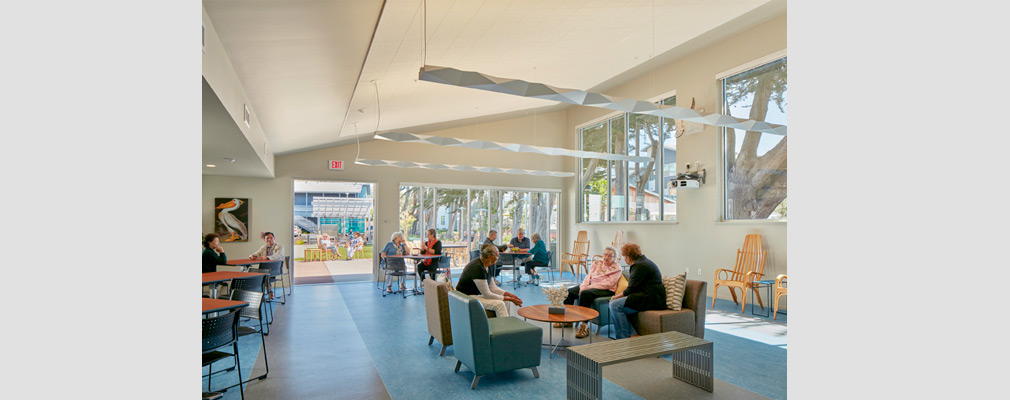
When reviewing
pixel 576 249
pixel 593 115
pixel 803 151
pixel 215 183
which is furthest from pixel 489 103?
pixel 803 151

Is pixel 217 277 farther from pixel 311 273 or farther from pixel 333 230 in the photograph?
pixel 333 230

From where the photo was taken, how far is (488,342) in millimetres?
3951

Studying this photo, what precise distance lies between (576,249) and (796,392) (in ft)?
39.4

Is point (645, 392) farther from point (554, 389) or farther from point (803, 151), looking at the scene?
point (803, 151)

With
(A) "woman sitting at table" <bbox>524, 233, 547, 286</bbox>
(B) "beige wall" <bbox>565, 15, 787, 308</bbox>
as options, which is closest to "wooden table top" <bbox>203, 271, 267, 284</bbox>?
(A) "woman sitting at table" <bbox>524, 233, 547, 286</bbox>

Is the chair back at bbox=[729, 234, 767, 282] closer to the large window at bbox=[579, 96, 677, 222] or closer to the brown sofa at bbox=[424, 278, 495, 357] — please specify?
the large window at bbox=[579, 96, 677, 222]

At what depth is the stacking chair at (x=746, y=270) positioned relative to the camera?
725 cm

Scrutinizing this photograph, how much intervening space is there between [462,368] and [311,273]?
27.4ft

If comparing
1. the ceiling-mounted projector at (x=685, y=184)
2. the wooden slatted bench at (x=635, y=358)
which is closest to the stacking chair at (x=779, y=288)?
the ceiling-mounted projector at (x=685, y=184)

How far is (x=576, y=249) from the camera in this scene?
12508 mm

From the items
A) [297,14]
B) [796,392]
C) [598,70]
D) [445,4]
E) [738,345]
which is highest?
[598,70]

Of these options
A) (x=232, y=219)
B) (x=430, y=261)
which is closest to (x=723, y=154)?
(x=430, y=261)

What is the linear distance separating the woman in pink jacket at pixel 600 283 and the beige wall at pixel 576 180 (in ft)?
9.77

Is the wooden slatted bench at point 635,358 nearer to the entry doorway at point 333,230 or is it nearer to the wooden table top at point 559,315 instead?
the wooden table top at point 559,315
